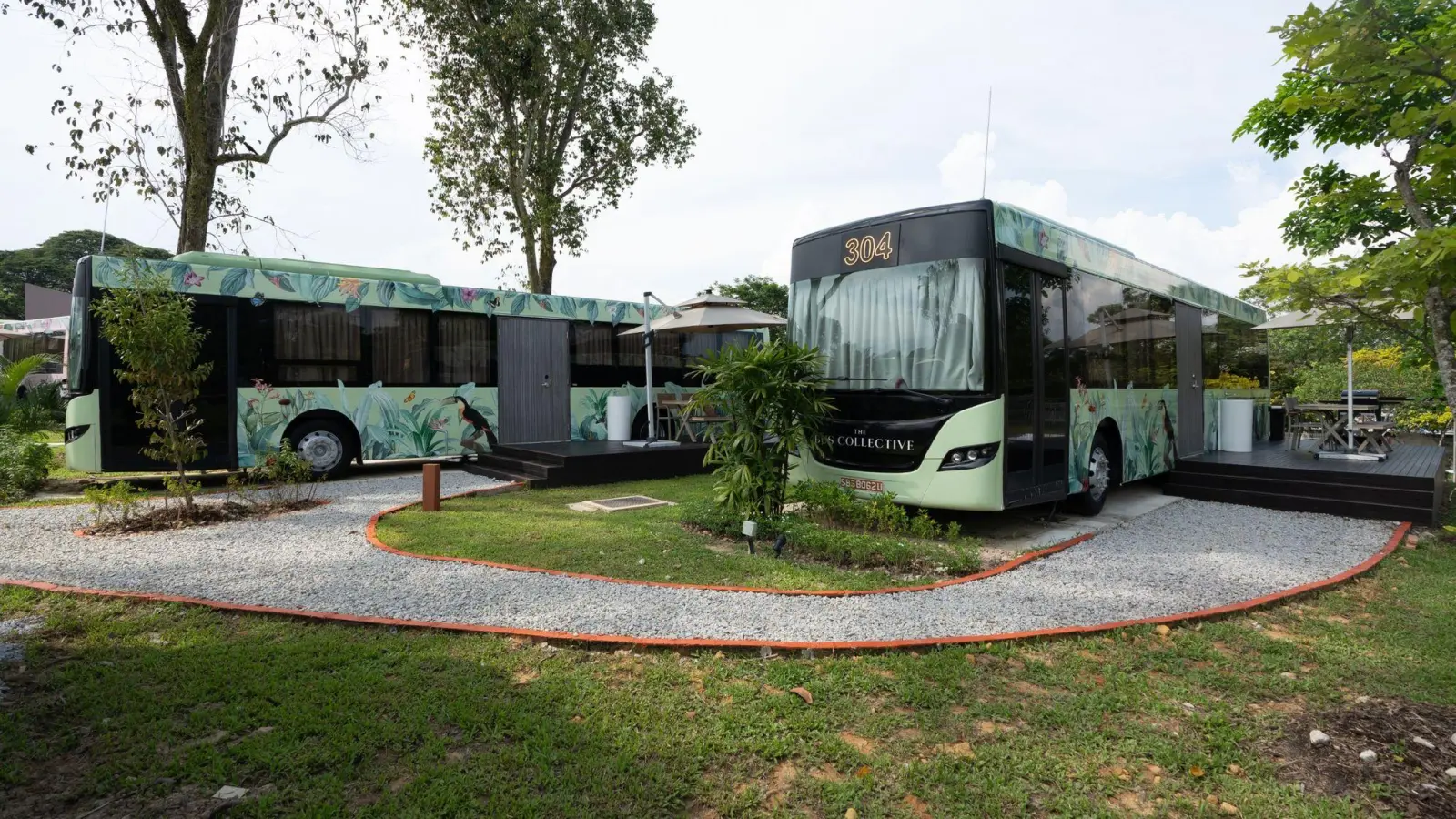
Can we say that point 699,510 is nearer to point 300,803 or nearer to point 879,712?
point 879,712

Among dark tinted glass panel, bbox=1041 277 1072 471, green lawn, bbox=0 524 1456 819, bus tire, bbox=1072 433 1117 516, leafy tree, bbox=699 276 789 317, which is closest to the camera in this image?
green lawn, bbox=0 524 1456 819

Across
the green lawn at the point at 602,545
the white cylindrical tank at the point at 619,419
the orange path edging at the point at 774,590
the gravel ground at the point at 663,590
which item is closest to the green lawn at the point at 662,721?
the gravel ground at the point at 663,590

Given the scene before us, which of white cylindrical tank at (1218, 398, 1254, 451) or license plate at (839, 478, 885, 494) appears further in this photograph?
white cylindrical tank at (1218, 398, 1254, 451)

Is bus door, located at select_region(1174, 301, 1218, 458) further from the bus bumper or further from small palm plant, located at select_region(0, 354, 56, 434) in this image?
small palm plant, located at select_region(0, 354, 56, 434)

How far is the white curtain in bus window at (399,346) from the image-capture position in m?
10.9

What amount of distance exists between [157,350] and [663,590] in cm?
568

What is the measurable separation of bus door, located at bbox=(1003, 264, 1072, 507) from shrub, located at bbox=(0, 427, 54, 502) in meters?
11.0

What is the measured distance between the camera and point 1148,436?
29.9ft

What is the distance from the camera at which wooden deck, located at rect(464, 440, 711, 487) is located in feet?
33.6

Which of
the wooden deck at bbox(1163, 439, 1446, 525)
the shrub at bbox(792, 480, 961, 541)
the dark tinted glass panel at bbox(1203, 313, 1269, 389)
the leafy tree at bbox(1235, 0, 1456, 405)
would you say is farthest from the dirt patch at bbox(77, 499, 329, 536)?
the dark tinted glass panel at bbox(1203, 313, 1269, 389)

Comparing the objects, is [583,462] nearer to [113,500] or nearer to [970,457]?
→ [113,500]

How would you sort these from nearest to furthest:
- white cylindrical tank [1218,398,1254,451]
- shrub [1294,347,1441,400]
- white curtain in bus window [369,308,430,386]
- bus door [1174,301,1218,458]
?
bus door [1174,301,1218,458], white curtain in bus window [369,308,430,386], white cylindrical tank [1218,398,1254,451], shrub [1294,347,1441,400]

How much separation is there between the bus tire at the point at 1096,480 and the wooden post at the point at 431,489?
264 inches

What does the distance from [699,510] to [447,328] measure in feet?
20.6
